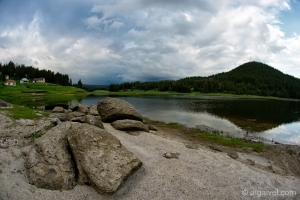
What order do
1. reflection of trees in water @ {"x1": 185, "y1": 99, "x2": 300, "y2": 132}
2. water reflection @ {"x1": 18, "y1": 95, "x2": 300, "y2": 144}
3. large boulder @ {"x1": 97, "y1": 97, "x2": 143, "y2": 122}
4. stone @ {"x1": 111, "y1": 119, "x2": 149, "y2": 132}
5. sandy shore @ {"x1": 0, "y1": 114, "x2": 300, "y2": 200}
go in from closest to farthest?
sandy shore @ {"x1": 0, "y1": 114, "x2": 300, "y2": 200}
stone @ {"x1": 111, "y1": 119, "x2": 149, "y2": 132}
large boulder @ {"x1": 97, "y1": 97, "x2": 143, "y2": 122}
water reflection @ {"x1": 18, "y1": 95, "x2": 300, "y2": 144}
reflection of trees in water @ {"x1": 185, "y1": 99, "x2": 300, "y2": 132}

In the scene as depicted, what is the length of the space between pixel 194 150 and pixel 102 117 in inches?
634

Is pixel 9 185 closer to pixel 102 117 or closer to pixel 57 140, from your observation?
pixel 57 140

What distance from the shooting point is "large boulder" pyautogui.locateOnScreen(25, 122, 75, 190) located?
1180cm

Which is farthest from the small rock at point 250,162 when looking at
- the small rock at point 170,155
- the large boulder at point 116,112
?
the large boulder at point 116,112

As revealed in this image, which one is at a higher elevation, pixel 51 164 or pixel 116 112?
pixel 116 112

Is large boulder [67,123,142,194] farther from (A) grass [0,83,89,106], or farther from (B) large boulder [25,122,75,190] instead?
(A) grass [0,83,89,106]

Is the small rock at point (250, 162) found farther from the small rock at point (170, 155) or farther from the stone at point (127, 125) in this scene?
the stone at point (127, 125)

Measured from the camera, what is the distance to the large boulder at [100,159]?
11688 mm

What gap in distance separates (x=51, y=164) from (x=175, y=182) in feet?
28.5

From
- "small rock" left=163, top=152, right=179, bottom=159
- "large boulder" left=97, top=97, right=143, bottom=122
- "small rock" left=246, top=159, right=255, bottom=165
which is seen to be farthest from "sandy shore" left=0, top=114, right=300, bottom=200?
"large boulder" left=97, top=97, right=143, bottom=122

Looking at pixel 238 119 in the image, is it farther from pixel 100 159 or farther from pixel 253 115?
pixel 100 159

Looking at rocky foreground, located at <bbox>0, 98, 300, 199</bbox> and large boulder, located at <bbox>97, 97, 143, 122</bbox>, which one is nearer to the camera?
rocky foreground, located at <bbox>0, 98, 300, 199</bbox>

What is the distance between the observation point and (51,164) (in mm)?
12719

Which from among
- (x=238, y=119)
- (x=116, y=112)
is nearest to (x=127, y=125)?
(x=116, y=112)
